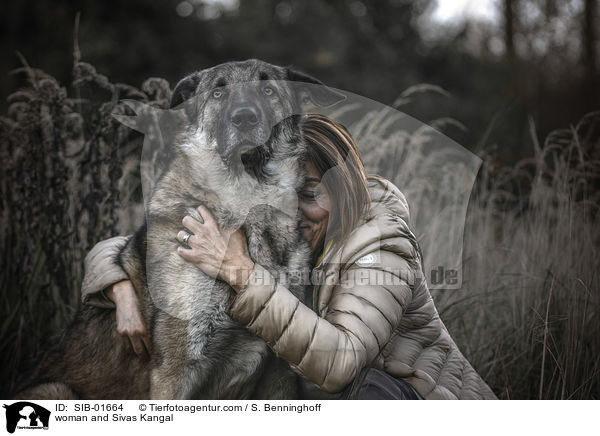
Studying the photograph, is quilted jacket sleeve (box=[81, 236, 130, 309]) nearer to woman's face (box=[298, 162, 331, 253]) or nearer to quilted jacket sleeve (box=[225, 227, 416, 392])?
quilted jacket sleeve (box=[225, 227, 416, 392])

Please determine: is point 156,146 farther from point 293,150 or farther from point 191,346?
point 191,346

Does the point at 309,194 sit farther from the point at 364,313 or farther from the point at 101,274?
the point at 101,274

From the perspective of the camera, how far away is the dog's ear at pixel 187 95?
6.14 ft

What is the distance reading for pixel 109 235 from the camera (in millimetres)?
2418

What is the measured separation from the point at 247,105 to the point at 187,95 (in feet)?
1.03

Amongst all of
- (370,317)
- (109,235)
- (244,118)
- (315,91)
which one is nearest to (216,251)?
(244,118)

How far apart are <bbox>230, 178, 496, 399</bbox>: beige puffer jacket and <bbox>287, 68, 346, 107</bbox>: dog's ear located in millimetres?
408

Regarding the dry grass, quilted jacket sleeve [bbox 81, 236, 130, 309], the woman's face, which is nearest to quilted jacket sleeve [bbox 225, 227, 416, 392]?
the woman's face
